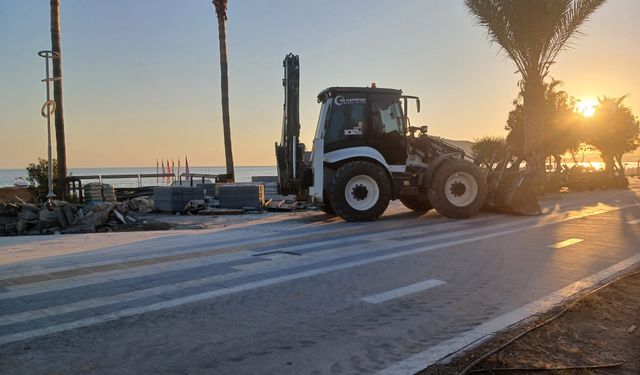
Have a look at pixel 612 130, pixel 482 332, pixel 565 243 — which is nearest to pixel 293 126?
pixel 565 243

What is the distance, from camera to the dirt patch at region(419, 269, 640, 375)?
3.59 m

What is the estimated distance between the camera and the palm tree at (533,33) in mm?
17547

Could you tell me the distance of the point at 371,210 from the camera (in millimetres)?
11953

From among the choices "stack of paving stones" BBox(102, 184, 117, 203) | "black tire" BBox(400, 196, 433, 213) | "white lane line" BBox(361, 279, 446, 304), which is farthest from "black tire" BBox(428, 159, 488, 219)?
"stack of paving stones" BBox(102, 184, 117, 203)

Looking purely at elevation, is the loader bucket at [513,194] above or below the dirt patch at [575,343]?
above

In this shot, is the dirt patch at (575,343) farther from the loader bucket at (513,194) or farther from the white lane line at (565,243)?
the loader bucket at (513,194)

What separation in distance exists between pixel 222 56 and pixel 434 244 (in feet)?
59.6

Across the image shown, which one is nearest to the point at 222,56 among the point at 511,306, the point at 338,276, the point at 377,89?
the point at 377,89

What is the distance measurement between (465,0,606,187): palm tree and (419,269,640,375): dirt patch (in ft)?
43.1

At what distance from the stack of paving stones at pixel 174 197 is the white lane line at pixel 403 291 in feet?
32.8

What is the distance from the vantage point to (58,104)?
16.8 m

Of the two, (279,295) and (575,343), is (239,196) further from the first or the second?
(575,343)

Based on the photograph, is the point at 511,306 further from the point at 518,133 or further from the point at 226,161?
the point at 518,133

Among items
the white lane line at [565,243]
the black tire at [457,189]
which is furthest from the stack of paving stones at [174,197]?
the white lane line at [565,243]
